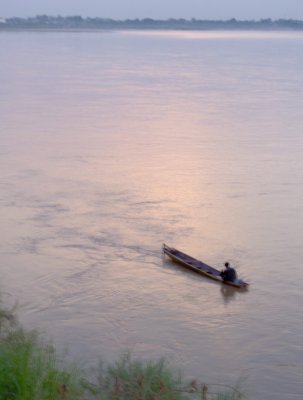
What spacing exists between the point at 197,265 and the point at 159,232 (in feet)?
4.86

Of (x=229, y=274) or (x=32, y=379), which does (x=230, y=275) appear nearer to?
(x=229, y=274)

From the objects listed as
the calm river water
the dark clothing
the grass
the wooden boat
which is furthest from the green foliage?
the wooden boat

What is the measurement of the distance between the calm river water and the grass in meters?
1.21

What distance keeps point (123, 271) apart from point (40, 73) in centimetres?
2887

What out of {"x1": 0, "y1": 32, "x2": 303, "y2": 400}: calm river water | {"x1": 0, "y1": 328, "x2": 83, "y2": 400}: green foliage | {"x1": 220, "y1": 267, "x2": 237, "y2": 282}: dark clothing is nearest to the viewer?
{"x1": 0, "y1": 328, "x2": 83, "y2": 400}: green foliage

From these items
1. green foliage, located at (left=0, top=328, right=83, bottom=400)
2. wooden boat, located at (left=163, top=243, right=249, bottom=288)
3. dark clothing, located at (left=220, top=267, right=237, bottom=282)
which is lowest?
green foliage, located at (left=0, top=328, right=83, bottom=400)

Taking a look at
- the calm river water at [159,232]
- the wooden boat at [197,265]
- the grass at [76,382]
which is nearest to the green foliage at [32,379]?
the grass at [76,382]

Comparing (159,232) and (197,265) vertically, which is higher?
(159,232)

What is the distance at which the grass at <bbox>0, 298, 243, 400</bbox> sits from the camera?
5762 mm

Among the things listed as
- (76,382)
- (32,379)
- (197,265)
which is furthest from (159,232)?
(32,379)

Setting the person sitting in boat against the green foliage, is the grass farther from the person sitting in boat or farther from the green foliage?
the person sitting in boat

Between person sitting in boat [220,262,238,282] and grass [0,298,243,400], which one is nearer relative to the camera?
grass [0,298,243,400]

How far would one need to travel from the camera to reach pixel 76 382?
20.7ft

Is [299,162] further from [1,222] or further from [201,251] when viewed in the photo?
[1,222]
